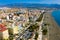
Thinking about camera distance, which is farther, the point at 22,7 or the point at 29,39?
the point at 22,7

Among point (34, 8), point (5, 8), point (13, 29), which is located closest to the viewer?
point (13, 29)

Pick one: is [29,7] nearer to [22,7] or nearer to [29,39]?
[22,7]

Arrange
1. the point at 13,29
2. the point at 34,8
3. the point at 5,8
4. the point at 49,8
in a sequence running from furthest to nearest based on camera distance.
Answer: the point at 34,8 → the point at 49,8 → the point at 5,8 → the point at 13,29

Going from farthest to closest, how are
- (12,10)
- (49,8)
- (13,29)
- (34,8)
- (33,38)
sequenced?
(34,8)
(49,8)
(12,10)
(13,29)
(33,38)

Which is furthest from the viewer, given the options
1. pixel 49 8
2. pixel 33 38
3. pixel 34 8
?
pixel 34 8

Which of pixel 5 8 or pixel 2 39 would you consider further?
pixel 5 8

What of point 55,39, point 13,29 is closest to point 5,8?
point 13,29

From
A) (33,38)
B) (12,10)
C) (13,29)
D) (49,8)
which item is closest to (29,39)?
(33,38)

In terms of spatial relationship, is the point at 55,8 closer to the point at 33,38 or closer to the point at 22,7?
the point at 22,7
